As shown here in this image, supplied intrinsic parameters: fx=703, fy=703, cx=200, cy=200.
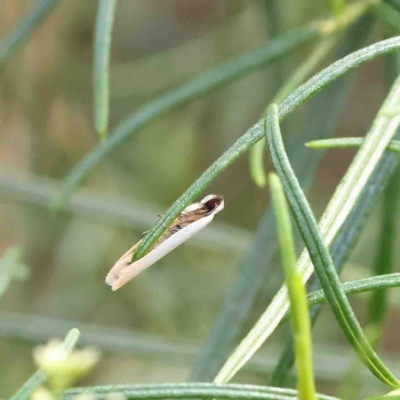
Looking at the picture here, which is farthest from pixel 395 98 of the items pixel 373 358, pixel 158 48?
pixel 158 48

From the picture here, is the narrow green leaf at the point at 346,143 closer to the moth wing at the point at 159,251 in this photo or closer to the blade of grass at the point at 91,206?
the moth wing at the point at 159,251

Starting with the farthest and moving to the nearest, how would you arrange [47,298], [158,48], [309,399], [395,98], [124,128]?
1. [158,48]
2. [47,298]
3. [124,128]
4. [395,98]
5. [309,399]

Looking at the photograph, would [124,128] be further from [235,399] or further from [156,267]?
[156,267]

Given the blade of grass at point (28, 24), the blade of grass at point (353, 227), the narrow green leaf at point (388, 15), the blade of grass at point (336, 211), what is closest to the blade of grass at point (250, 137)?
the blade of grass at point (336, 211)

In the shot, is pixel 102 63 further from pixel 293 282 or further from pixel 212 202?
pixel 293 282

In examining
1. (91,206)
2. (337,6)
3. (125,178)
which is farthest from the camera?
(125,178)

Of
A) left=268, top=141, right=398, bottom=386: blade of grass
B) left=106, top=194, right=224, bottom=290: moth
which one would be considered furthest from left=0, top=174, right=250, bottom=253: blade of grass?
left=106, top=194, right=224, bottom=290: moth

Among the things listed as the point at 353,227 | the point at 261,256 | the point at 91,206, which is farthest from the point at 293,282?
the point at 91,206
